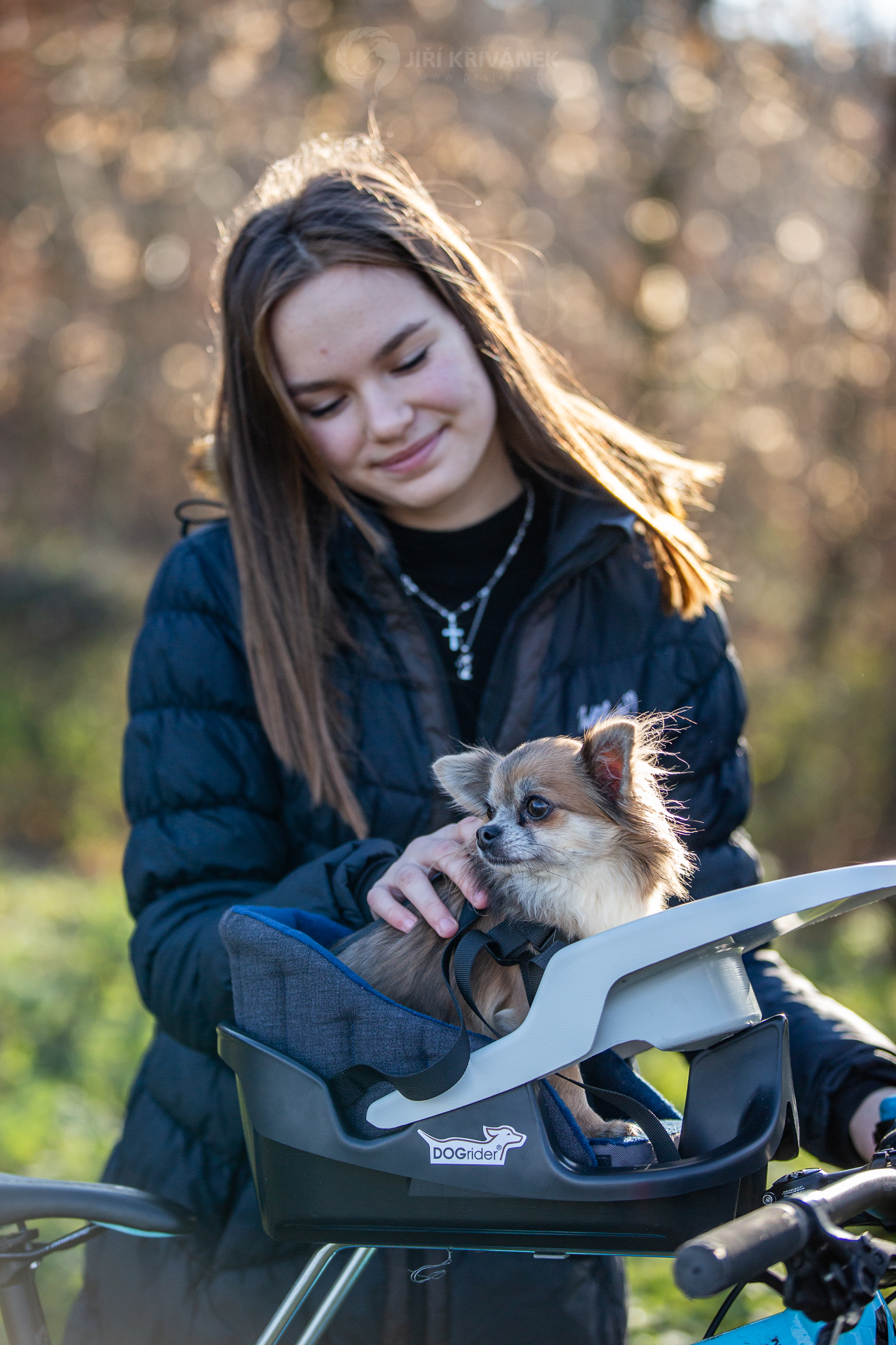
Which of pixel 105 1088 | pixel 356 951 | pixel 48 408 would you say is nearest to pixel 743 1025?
pixel 356 951

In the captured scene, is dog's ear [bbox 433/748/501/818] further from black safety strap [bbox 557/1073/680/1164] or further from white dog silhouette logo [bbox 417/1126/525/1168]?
white dog silhouette logo [bbox 417/1126/525/1168]

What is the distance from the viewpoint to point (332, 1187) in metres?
1.52

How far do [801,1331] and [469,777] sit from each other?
1079mm

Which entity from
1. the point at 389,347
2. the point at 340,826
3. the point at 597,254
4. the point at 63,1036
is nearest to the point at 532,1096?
the point at 340,826

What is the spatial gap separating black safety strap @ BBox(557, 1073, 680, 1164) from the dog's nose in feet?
1.50

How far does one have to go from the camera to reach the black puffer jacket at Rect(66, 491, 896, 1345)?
6.54 ft

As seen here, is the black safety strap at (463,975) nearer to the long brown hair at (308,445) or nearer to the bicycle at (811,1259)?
the bicycle at (811,1259)

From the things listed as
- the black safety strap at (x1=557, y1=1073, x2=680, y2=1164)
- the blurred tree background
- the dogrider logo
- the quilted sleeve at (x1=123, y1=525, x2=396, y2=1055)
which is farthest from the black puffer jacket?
the dogrider logo

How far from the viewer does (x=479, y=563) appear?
102 inches

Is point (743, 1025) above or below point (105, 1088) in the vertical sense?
above

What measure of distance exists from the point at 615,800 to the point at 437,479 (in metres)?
0.88

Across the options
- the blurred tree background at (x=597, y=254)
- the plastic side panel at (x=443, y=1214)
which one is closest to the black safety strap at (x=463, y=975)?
the plastic side panel at (x=443, y=1214)

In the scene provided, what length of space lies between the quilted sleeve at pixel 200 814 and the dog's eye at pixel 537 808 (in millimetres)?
285

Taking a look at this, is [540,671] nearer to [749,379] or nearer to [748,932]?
[748,932]
